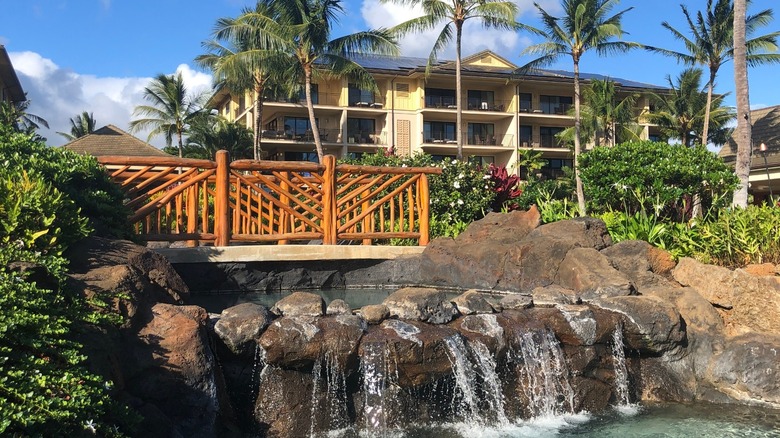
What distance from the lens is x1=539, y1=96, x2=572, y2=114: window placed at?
1925 inches

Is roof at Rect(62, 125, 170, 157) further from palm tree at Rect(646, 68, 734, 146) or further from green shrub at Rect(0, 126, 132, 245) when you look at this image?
palm tree at Rect(646, 68, 734, 146)

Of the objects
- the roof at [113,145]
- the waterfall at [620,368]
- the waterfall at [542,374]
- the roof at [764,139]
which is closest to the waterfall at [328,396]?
the waterfall at [542,374]

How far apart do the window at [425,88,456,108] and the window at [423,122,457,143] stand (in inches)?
49.5

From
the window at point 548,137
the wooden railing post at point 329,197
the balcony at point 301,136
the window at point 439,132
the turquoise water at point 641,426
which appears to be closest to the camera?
the turquoise water at point 641,426

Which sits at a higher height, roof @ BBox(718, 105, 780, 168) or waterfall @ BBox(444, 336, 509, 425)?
roof @ BBox(718, 105, 780, 168)

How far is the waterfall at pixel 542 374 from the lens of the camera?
290 inches

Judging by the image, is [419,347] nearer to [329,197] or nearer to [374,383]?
[374,383]

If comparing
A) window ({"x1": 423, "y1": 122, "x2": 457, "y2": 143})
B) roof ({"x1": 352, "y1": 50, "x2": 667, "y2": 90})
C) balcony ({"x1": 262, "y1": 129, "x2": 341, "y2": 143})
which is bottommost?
balcony ({"x1": 262, "y1": 129, "x2": 341, "y2": 143})

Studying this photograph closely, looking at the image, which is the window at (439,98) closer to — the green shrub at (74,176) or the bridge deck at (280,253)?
the bridge deck at (280,253)

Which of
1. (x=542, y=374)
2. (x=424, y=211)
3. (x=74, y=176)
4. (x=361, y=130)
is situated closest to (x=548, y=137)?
(x=361, y=130)

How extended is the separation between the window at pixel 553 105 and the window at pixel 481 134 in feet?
13.3

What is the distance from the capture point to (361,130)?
44562mm

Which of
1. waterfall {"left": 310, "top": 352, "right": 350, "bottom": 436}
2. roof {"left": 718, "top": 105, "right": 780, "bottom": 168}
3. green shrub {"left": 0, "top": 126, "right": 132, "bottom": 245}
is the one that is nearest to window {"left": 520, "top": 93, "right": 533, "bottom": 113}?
roof {"left": 718, "top": 105, "right": 780, "bottom": 168}

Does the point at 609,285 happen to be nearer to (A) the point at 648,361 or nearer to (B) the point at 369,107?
(A) the point at 648,361
